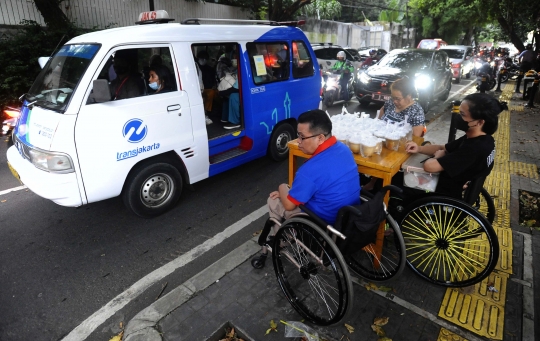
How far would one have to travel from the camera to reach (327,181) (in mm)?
2412

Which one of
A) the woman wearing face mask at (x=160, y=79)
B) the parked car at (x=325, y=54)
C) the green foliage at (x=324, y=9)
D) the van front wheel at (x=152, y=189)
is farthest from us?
the green foliage at (x=324, y=9)

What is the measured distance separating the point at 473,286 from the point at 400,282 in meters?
0.60

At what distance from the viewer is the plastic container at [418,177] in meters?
2.95

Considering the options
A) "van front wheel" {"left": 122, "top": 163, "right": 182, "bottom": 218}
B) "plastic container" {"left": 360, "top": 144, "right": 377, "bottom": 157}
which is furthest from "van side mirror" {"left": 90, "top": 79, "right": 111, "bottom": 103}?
"plastic container" {"left": 360, "top": 144, "right": 377, "bottom": 157}

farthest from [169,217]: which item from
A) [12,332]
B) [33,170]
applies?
[12,332]

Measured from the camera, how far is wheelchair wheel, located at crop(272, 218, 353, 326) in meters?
2.28

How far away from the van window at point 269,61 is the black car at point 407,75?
420 centimetres

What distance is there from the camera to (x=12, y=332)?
2590 mm

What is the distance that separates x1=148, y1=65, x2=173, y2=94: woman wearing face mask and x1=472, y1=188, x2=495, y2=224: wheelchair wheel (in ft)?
11.6

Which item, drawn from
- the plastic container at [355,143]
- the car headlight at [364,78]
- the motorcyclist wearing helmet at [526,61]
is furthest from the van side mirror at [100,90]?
the motorcyclist wearing helmet at [526,61]

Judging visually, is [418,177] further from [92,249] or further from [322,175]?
[92,249]

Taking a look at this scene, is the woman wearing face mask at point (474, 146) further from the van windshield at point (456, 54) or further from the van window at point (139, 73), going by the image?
the van windshield at point (456, 54)

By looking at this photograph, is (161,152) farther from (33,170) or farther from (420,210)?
(420,210)

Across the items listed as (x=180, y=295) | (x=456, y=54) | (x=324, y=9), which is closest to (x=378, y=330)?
(x=180, y=295)
